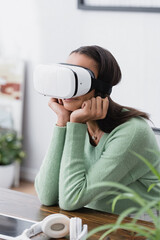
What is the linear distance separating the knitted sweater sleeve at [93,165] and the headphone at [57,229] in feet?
0.56

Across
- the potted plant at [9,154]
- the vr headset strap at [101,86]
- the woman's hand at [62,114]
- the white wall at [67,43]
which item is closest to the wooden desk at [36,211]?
the woman's hand at [62,114]

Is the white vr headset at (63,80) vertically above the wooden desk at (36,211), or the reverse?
the white vr headset at (63,80)

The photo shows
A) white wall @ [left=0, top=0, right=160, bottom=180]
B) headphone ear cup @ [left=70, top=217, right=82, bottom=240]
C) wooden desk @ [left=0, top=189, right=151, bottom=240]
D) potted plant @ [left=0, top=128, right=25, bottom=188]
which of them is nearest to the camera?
headphone ear cup @ [left=70, top=217, right=82, bottom=240]

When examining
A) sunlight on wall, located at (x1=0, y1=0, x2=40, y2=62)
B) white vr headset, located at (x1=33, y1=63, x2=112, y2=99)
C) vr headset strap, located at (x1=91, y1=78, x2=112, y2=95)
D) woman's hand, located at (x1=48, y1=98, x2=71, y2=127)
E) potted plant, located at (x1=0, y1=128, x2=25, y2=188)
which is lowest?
potted plant, located at (x1=0, y1=128, x2=25, y2=188)

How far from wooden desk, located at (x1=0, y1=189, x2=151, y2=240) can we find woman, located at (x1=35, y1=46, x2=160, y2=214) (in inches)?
1.2

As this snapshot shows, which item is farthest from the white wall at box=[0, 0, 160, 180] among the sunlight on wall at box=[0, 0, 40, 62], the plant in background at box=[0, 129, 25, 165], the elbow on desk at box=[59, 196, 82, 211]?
the elbow on desk at box=[59, 196, 82, 211]

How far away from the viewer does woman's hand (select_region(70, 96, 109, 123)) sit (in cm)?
162

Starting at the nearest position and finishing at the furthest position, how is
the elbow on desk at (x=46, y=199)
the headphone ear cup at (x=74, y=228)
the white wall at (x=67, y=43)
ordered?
the headphone ear cup at (x=74, y=228) < the elbow on desk at (x=46, y=199) < the white wall at (x=67, y=43)

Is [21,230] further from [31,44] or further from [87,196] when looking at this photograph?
[31,44]

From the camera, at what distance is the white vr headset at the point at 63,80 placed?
152 centimetres

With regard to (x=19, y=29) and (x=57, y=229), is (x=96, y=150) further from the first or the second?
(x=19, y=29)

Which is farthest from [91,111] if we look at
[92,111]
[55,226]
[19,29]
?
[19,29]

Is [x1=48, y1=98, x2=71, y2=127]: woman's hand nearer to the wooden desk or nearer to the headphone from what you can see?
the wooden desk

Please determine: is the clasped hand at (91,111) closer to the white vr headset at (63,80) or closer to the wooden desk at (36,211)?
the white vr headset at (63,80)
